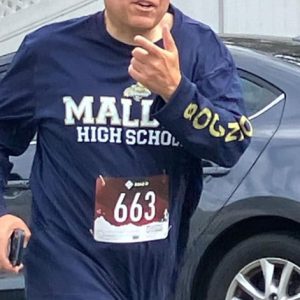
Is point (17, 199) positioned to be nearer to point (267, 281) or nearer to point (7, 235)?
point (267, 281)

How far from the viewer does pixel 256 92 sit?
230 inches

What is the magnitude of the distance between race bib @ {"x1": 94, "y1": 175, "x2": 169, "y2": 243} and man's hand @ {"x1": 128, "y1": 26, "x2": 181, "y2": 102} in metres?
0.31

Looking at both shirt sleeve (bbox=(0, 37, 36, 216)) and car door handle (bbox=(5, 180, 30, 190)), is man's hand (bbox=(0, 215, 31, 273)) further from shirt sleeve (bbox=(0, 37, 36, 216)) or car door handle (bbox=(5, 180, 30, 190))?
car door handle (bbox=(5, 180, 30, 190))

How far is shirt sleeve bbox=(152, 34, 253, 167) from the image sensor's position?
9.77ft

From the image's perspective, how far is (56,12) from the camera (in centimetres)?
1403

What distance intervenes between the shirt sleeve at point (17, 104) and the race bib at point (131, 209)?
0.98 ft

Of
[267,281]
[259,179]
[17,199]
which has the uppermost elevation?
[259,179]

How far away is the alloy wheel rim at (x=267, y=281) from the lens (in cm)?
542

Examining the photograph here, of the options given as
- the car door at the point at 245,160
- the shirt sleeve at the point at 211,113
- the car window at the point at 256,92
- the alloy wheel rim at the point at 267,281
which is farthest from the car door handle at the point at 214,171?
the shirt sleeve at the point at 211,113

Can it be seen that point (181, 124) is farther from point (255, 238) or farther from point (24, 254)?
point (255, 238)

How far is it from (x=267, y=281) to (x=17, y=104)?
95.3 inches

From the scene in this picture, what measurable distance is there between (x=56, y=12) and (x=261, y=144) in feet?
28.5

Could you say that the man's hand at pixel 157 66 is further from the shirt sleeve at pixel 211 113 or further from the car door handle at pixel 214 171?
the car door handle at pixel 214 171

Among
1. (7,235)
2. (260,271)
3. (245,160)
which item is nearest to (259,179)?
(245,160)
